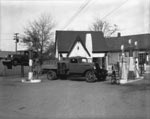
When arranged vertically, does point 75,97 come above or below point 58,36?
below

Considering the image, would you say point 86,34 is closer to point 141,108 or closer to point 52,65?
point 52,65

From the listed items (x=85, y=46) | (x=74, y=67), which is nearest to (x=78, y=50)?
(x=85, y=46)

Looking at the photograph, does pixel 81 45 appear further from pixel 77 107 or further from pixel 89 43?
pixel 77 107

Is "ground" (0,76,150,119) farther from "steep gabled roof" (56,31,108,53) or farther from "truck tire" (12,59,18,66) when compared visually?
"truck tire" (12,59,18,66)

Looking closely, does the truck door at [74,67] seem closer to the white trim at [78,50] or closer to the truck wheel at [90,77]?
the truck wheel at [90,77]

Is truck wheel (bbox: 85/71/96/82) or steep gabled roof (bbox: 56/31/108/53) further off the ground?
steep gabled roof (bbox: 56/31/108/53)

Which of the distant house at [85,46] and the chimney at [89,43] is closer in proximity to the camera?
the distant house at [85,46]

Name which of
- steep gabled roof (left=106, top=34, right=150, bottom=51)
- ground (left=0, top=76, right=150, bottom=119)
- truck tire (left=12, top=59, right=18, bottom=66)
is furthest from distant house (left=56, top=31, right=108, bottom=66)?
ground (left=0, top=76, right=150, bottom=119)

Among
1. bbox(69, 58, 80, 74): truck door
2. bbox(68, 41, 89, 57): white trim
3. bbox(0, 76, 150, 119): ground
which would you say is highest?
bbox(68, 41, 89, 57): white trim

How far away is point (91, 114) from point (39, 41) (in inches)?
1103

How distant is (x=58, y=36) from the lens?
3078cm

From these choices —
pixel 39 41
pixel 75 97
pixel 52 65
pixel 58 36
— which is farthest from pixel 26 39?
pixel 75 97

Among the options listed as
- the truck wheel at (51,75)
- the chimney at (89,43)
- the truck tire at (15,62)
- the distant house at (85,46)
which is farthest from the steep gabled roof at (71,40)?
the truck wheel at (51,75)

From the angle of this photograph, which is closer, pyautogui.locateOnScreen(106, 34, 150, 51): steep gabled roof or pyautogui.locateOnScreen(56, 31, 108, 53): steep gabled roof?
pyautogui.locateOnScreen(56, 31, 108, 53): steep gabled roof
